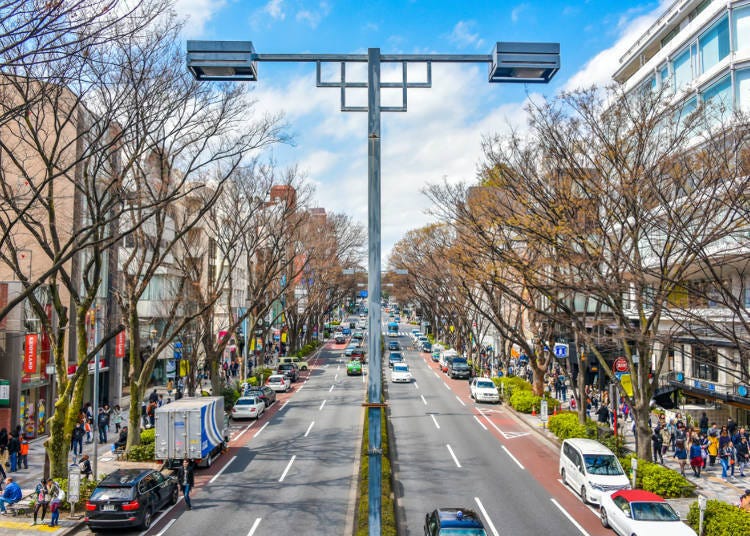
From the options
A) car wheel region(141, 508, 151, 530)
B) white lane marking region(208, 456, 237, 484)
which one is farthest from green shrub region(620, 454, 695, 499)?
car wheel region(141, 508, 151, 530)

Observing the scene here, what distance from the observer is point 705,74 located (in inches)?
1107

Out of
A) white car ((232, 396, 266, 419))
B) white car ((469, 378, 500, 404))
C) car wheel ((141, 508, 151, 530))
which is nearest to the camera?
car wheel ((141, 508, 151, 530))

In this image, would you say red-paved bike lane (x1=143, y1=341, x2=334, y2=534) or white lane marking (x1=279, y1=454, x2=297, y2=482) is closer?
red-paved bike lane (x1=143, y1=341, x2=334, y2=534)

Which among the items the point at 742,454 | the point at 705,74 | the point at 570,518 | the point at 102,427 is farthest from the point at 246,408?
the point at 705,74

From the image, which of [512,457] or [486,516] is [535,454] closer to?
[512,457]

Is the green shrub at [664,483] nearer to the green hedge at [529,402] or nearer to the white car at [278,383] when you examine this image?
the green hedge at [529,402]

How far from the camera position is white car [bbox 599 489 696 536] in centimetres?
1489

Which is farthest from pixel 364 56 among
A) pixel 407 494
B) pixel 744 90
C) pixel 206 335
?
pixel 206 335

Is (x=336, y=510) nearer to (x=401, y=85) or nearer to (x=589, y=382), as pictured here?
(x=401, y=85)

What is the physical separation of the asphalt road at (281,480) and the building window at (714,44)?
78.2ft

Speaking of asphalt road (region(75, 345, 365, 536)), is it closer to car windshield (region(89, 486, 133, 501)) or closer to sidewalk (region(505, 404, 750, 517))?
car windshield (region(89, 486, 133, 501))

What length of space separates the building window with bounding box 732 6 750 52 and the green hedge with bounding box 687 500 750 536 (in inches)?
784

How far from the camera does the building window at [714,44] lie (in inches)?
1074

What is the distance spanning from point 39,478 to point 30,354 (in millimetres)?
7778
